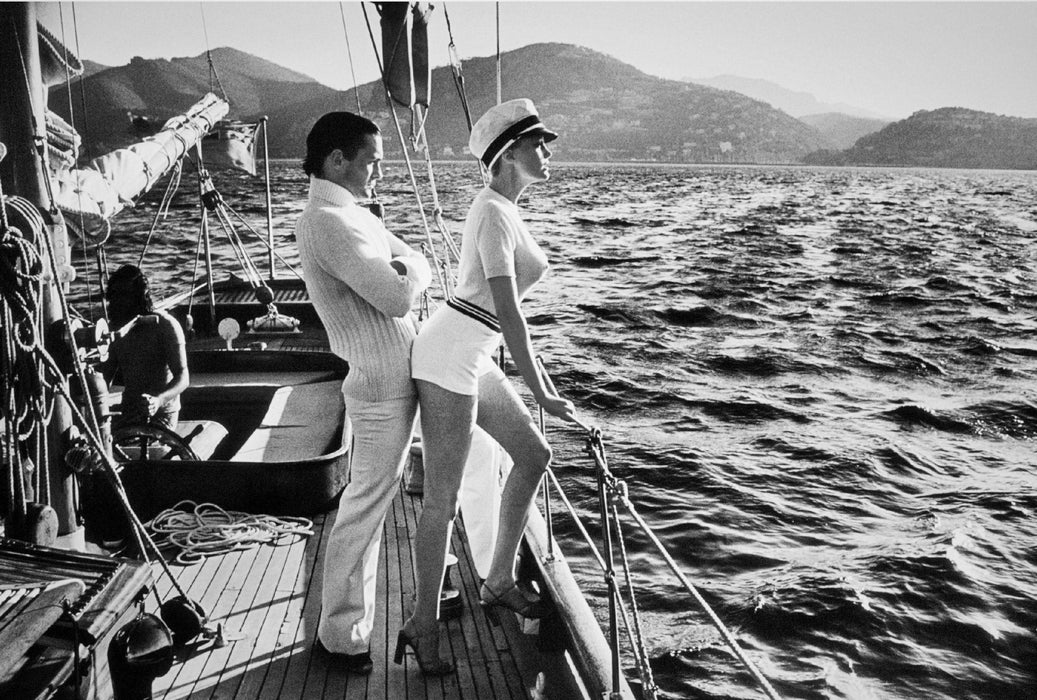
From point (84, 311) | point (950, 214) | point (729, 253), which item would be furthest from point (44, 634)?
point (950, 214)

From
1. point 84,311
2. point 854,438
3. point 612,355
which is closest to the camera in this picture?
point 854,438

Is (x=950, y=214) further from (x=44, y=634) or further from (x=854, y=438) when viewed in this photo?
(x=44, y=634)

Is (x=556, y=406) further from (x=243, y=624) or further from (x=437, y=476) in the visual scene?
(x=243, y=624)

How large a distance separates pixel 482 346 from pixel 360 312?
40 cm

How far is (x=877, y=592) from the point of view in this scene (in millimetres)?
7398

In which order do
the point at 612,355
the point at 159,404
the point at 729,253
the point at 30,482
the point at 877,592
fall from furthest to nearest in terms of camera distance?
the point at 729,253 → the point at 612,355 → the point at 877,592 → the point at 159,404 → the point at 30,482

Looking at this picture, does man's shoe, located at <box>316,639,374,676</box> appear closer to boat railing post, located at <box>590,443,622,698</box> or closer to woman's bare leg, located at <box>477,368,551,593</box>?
woman's bare leg, located at <box>477,368,551,593</box>

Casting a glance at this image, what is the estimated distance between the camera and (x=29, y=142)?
393 centimetres

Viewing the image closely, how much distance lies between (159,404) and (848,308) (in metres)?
19.7

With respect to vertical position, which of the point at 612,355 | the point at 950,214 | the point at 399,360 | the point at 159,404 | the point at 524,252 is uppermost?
the point at 524,252

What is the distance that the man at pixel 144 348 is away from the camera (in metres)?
5.21

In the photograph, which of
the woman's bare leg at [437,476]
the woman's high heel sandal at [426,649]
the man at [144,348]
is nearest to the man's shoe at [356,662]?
the woman's high heel sandal at [426,649]

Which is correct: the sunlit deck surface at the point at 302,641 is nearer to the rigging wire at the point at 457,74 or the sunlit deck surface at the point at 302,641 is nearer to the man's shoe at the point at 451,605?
the man's shoe at the point at 451,605

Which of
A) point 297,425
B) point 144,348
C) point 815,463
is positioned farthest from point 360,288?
point 815,463
